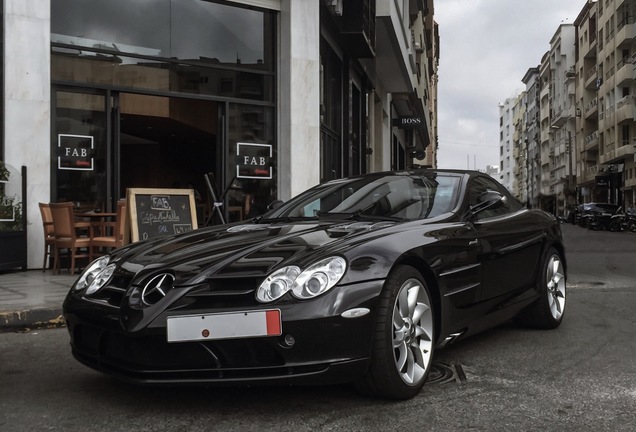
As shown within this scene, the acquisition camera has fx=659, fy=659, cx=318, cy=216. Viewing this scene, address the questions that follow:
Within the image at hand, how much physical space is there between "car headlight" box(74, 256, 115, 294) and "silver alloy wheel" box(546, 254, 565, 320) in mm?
3334

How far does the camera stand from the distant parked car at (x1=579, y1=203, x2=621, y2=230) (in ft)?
104

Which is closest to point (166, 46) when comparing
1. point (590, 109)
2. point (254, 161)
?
point (254, 161)

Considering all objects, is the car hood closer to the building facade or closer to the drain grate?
the drain grate

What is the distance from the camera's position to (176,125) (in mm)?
14188

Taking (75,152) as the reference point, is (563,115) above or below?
above

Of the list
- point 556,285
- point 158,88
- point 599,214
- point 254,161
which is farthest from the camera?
point 599,214

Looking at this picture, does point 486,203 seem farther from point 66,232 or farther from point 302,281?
point 66,232

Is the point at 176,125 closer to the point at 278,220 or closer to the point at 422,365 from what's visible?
the point at 278,220

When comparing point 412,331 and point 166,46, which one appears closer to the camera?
point 412,331

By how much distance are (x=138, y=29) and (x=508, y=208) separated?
7.87 m

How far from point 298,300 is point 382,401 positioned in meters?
0.76

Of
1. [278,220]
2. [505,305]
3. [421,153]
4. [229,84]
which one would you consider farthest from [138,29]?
[421,153]

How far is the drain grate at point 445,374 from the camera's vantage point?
12.1ft

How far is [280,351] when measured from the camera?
2898mm
